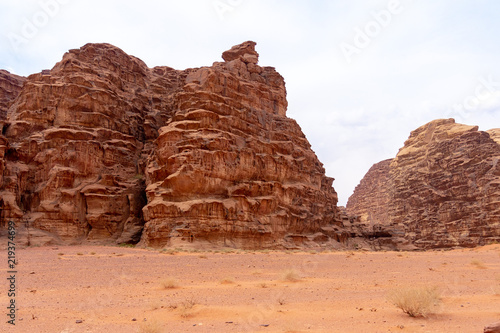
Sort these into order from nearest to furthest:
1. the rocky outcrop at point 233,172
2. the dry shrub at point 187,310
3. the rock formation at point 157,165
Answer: the dry shrub at point 187,310 → the rocky outcrop at point 233,172 → the rock formation at point 157,165

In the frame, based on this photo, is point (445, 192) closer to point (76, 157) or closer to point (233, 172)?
point (233, 172)

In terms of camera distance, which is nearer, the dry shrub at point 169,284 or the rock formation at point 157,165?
the dry shrub at point 169,284

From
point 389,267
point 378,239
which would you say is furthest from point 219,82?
point 378,239

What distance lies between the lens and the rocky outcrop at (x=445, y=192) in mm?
65875

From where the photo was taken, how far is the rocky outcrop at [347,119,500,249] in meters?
65.9

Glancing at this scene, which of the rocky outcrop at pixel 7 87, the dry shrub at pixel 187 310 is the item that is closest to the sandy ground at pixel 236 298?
the dry shrub at pixel 187 310

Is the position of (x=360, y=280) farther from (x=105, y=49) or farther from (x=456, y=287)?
(x=105, y=49)

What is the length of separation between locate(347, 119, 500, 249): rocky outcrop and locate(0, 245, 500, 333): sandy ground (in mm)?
41384

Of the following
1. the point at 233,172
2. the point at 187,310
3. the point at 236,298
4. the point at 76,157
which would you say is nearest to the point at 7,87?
the point at 76,157

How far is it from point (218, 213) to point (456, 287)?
22874mm

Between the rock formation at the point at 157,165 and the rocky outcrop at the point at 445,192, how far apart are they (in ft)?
74.6

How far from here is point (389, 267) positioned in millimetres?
17844

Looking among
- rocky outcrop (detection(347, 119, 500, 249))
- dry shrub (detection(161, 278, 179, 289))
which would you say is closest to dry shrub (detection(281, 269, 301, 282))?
dry shrub (detection(161, 278, 179, 289))

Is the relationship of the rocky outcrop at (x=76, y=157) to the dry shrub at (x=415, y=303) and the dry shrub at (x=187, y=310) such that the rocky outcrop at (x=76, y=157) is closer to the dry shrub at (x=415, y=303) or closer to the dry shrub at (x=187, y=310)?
the dry shrub at (x=187, y=310)
